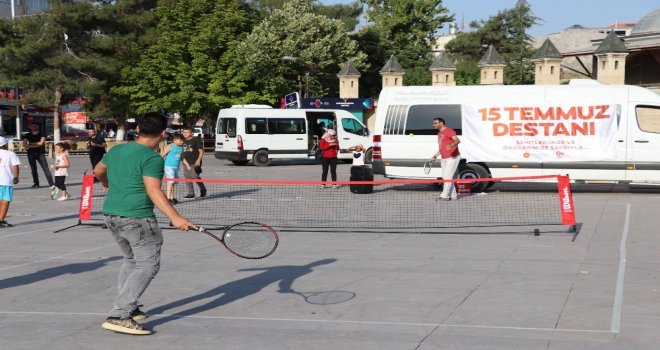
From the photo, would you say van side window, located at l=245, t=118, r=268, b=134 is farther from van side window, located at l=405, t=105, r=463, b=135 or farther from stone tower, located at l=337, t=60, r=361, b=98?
stone tower, located at l=337, t=60, r=361, b=98

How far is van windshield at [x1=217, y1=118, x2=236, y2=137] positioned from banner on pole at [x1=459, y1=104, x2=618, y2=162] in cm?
1499

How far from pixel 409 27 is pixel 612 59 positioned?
29.5 metres

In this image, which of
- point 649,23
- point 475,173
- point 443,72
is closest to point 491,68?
point 443,72

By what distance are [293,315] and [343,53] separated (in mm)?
50589

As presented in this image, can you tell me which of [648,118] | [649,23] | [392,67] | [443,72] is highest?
[649,23]

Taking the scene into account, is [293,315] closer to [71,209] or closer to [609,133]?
[71,209]

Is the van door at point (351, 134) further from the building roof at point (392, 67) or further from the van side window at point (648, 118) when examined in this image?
the van side window at point (648, 118)

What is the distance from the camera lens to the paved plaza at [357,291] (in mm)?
6344

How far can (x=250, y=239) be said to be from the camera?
8023 mm

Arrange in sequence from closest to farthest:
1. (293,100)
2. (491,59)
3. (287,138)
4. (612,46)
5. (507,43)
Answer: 1. (287,138)
2. (293,100)
3. (612,46)
4. (491,59)
5. (507,43)

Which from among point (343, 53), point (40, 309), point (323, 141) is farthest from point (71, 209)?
point (343, 53)

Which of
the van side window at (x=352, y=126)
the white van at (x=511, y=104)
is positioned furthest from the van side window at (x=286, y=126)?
the white van at (x=511, y=104)

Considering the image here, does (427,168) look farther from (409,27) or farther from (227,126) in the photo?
(409,27)

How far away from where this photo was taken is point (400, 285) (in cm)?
845
